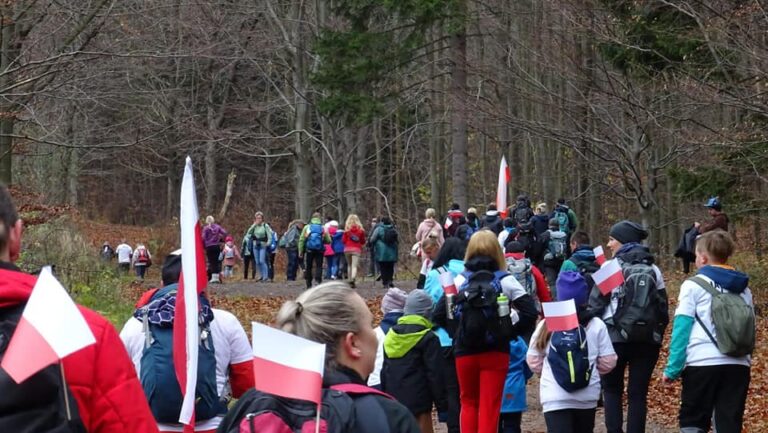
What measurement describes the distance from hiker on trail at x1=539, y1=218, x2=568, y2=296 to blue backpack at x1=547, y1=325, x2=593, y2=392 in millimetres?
11993

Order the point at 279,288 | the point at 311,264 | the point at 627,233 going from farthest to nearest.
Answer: the point at 279,288, the point at 311,264, the point at 627,233

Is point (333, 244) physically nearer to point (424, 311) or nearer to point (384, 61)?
point (384, 61)

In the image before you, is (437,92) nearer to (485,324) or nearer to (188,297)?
(485,324)

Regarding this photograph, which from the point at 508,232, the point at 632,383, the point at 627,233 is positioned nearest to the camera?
the point at 632,383

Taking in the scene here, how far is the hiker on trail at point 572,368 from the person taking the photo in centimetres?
817

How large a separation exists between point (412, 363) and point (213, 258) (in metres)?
21.5

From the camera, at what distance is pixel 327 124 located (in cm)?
3928

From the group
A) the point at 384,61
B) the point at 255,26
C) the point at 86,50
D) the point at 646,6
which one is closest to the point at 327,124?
the point at 255,26

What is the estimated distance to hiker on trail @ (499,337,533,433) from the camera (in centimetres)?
952

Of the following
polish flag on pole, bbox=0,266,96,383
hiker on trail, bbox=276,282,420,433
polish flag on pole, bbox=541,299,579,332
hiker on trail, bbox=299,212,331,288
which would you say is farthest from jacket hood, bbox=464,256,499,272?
hiker on trail, bbox=299,212,331,288

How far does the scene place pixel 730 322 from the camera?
7.93m

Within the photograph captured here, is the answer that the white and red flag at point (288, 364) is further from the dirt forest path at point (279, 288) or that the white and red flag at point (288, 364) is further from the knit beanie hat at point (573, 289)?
the dirt forest path at point (279, 288)

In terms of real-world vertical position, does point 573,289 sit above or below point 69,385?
above

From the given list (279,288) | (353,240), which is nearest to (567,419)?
(353,240)
